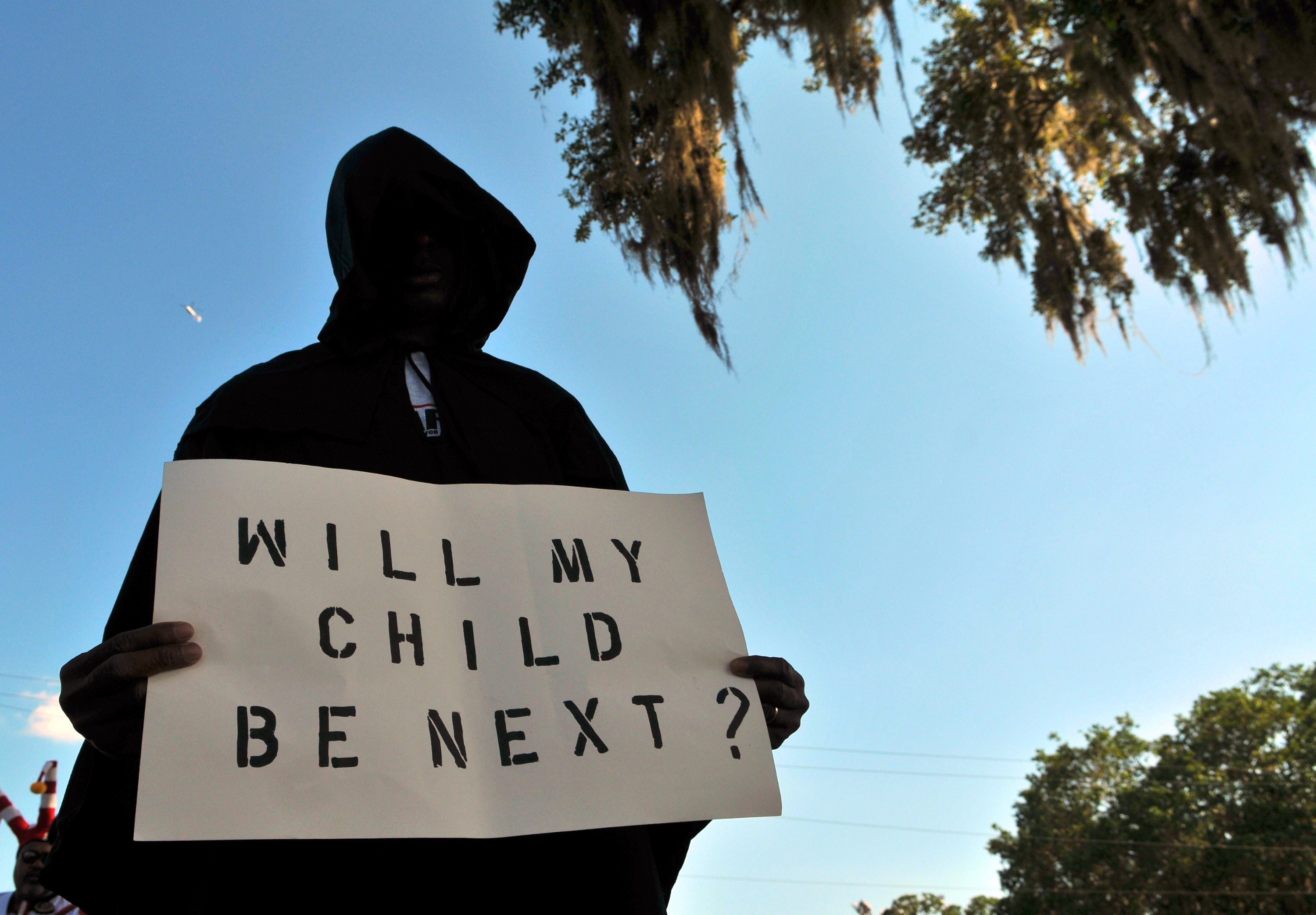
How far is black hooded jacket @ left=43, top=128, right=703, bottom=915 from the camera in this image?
46.4 inches

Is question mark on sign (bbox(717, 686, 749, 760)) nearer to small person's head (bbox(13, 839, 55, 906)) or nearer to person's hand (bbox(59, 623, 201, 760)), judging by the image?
person's hand (bbox(59, 623, 201, 760))

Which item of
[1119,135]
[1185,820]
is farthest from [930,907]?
[1119,135]

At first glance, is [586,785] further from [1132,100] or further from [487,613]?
[1132,100]

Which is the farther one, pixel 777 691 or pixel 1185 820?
pixel 1185 820

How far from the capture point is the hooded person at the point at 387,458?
1.16 metres

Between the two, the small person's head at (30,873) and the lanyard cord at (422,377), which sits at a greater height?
the small person's head at (30,873)

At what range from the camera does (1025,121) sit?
31.0 feet

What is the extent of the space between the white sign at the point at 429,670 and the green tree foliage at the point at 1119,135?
26.5ft

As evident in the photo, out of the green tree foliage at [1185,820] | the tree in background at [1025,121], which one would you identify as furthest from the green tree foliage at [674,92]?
the green tree foliage at [1185,820]

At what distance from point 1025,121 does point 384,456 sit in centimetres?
970

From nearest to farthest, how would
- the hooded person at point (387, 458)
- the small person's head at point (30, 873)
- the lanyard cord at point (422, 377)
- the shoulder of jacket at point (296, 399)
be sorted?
the hooded person at point (387, 458) < the shoulder of jacket at point (296, 399) < the lanyard cord at point (422, 377) < the small person's head at point (30, 873)

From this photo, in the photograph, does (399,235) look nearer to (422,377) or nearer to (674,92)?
(422,377)

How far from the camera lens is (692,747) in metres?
1.22

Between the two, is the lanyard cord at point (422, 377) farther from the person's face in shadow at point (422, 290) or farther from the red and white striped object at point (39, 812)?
the red and white striped object at point (39, 812)
